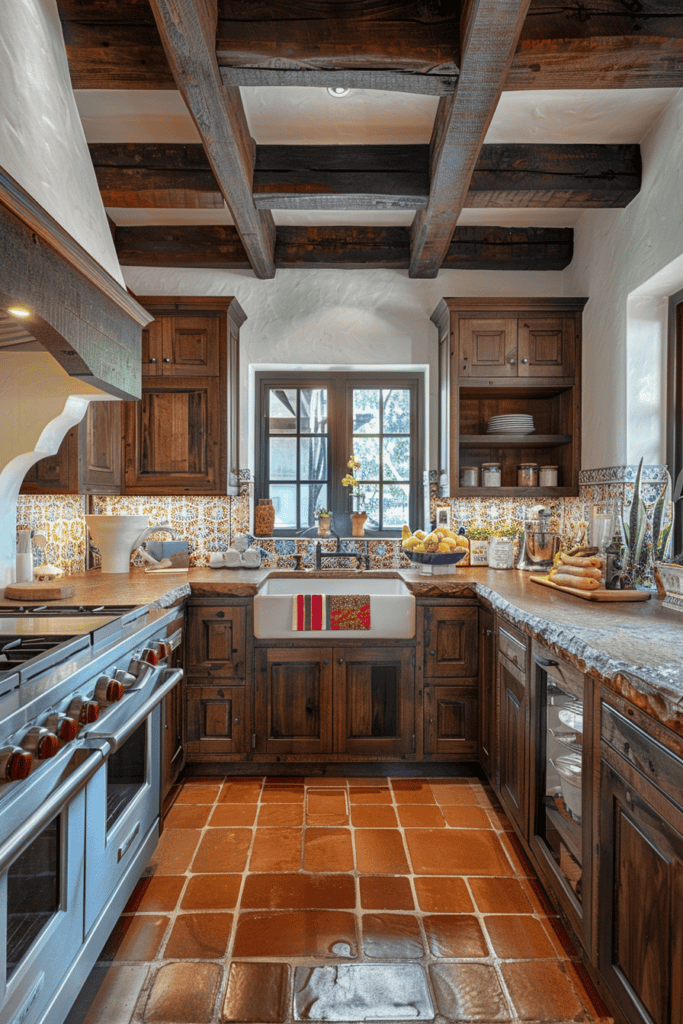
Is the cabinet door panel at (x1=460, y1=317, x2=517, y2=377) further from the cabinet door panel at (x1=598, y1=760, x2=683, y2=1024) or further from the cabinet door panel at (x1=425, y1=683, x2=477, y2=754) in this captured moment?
the cabinet door panel at (x1=598, y1=760, x2=683, y2=1024)

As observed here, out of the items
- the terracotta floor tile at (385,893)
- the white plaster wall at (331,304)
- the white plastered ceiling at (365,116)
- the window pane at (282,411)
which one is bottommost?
→ the terracotta floor tile at (385,893)

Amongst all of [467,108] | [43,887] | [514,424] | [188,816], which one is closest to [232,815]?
[188,816]

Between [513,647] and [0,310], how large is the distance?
6.65 feet

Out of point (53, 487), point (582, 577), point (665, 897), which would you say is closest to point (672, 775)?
point (665, 897)

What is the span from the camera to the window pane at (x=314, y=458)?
3822 millimetres

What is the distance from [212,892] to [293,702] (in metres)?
0.96

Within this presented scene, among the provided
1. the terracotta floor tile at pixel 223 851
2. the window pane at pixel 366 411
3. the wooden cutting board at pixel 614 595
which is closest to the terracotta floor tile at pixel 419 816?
the terracotta floor tile at pixel 223 851

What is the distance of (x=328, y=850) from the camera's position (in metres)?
2.24

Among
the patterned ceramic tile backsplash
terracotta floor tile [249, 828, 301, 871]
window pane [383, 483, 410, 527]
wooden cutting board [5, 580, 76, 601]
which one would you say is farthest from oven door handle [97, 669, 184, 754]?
window pane [383, 483, 410, 527]

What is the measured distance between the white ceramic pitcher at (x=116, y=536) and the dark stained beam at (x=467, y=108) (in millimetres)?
2122

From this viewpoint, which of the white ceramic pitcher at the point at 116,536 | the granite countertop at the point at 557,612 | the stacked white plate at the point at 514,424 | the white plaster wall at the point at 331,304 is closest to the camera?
the granite countertop at the point at 557,612

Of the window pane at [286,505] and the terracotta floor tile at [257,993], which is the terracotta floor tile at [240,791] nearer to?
the terracotta floor tile at [257,993]

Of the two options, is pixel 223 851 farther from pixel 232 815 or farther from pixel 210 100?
pixel 210 100

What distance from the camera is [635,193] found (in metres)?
2.73
